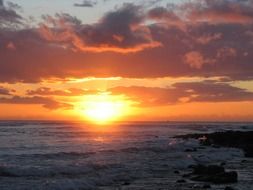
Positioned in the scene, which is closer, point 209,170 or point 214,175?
point 214,175

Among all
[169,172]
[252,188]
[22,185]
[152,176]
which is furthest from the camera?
[169,172]

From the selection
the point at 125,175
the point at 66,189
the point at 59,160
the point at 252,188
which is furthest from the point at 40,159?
the point at 252,188

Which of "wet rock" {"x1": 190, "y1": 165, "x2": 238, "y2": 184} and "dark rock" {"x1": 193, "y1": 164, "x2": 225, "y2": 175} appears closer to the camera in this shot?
"wet rock" {"x1": 190, "y1": 165, "x2": 238, "y2": 184}

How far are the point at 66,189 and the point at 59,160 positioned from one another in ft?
54.7

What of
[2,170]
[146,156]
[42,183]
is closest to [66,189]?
[42,183]

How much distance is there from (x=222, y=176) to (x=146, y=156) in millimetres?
19105

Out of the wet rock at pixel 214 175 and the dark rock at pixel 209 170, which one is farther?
the dark rock at pixel 209 170

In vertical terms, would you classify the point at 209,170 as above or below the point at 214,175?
above

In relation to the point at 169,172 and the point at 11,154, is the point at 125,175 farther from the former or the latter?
the point at 11,154

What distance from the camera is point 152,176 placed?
34938 mm

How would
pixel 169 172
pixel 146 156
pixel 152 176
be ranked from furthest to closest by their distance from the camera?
pixel 146 156, pixel 169 172, pixel 152 176

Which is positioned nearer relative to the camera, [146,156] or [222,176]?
[222,176]

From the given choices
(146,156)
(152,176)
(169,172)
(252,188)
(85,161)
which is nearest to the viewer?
(252,188)

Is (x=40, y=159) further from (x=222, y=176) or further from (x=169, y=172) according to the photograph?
(x=222, y=176)
